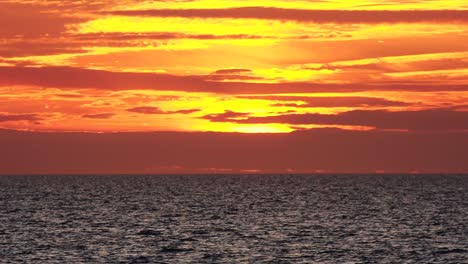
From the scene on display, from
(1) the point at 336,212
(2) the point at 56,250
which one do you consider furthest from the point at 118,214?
(2) the point at 56,250

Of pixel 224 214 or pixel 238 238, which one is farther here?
pixel 224 214

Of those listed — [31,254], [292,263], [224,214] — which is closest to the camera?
[292,263]

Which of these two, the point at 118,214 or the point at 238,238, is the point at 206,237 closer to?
the point at 238,238

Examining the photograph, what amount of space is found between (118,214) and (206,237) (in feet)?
127

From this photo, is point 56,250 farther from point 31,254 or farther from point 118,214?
point 118,214

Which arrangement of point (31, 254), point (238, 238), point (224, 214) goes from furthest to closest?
point (224, 214), point (238, 238), point (31, 254)

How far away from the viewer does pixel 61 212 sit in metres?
135

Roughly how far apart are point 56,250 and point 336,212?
59032 mm

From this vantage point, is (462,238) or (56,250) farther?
(462,238)

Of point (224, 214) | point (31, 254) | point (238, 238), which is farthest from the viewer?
point (224, 214)

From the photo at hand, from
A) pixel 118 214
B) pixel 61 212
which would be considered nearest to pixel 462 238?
pixel 118 214

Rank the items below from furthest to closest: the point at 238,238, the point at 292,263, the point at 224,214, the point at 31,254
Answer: the point at 224,214, the point at 238,238, the point at 31,254, the point at 292,263

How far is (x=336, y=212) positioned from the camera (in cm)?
13400

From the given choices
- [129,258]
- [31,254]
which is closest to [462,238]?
[129,258]
